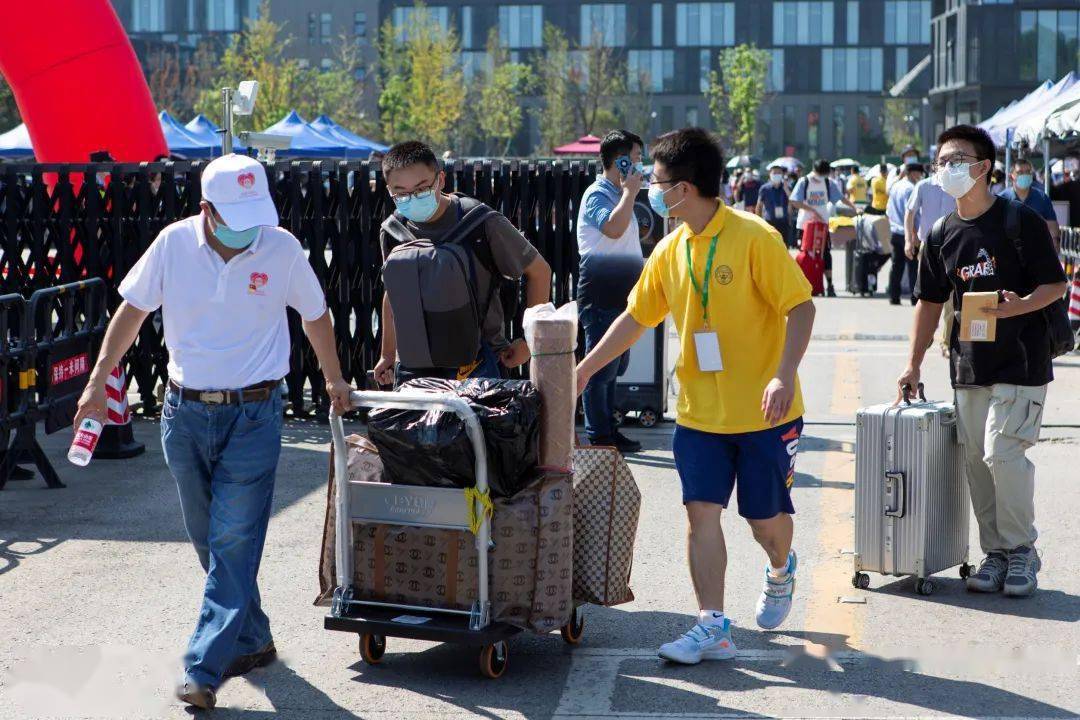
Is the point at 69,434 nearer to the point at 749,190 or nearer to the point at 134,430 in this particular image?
the point at 134,430

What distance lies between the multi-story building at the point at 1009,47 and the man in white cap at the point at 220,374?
67.6 metres

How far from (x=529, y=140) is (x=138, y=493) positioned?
93.3 meters

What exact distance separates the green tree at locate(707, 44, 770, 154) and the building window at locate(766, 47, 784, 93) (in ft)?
13.9

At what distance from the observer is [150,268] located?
5000 mm

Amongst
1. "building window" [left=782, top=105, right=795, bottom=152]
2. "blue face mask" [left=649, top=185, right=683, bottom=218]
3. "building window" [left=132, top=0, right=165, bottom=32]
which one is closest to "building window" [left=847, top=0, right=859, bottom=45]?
"building window" [left=782, top=105, right=795, bottom=152]

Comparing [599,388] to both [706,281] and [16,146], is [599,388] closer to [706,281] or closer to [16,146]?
[706,281]

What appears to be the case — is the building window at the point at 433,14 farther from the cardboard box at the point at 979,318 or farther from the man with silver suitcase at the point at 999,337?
the cardboard box at the point at 979,318

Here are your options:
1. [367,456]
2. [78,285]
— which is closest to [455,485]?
[367,456]

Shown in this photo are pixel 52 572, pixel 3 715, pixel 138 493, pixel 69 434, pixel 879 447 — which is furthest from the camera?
pixel 69 434

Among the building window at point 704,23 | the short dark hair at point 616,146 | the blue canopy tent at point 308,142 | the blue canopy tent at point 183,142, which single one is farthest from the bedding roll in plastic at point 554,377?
the building window at point 704,23

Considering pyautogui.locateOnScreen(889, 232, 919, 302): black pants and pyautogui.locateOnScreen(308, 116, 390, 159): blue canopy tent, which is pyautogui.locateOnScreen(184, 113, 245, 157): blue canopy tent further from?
pyautogui.locateOnScreen(889, 232, 919, 302): black pants

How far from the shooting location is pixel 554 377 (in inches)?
205

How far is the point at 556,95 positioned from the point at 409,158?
270 feet

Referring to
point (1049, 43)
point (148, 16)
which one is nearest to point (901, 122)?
point (1049, 43)
